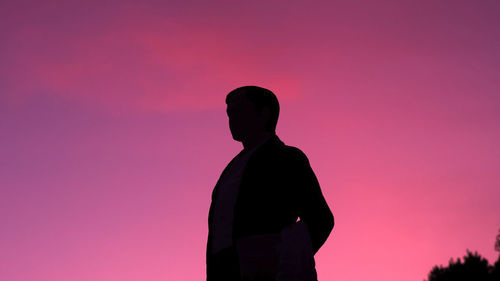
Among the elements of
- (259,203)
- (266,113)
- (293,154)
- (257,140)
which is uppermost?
(266,113)

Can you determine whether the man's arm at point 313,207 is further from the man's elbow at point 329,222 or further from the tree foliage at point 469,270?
the tree foliage at point 469,270

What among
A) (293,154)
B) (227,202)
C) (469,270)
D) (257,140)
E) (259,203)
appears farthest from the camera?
(469,270)

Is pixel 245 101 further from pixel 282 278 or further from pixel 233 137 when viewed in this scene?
pixel 282 278

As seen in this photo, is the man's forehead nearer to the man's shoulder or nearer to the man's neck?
the man's neck

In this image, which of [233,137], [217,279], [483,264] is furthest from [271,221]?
[483,264]

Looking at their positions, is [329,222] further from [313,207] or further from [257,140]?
[257,140]

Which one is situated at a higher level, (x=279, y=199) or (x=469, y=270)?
(x=469, y=270)

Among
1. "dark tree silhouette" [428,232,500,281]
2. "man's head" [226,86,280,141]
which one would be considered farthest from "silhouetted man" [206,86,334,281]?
"dark tree silhouette" [428,232,500,281]

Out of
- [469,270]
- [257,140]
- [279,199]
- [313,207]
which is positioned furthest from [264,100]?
[469,270]

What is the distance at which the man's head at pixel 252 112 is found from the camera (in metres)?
5.00

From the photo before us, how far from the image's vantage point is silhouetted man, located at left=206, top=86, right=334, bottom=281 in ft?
14.0

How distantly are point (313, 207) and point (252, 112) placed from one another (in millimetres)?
951

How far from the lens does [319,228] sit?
4.50 metres

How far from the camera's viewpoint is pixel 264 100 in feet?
16.6
